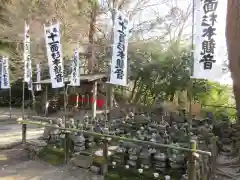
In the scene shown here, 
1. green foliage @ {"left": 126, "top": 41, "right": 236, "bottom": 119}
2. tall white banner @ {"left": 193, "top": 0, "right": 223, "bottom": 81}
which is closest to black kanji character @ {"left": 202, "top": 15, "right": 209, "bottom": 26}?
tall white banner @ {"left": 193, "top": 0, "right": 223, "bottom": 81}

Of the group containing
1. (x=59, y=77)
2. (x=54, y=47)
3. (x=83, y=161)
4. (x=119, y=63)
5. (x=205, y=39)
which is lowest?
(x=83, y=161)

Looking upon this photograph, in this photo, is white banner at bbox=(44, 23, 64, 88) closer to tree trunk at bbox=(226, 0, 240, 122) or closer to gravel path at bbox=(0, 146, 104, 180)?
gravel path at bbox=(0, 146, 104, 180)

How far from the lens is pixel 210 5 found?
576 cm

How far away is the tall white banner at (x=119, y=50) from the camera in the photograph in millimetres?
7562

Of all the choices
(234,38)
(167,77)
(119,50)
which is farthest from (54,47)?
(167,77)

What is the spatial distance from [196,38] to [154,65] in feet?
37.0

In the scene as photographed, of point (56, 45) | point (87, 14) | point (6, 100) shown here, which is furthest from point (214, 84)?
point (6, 100)

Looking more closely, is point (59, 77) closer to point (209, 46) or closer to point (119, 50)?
point (119, 50)

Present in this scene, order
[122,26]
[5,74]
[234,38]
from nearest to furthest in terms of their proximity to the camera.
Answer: [234,38] < [122,26] < [5,74]

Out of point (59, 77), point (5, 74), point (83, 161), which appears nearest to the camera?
point (83, 161)

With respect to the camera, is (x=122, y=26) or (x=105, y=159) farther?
(x=122, y=26)

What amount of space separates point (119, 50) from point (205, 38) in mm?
2605

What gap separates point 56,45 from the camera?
Answer: 8250 mm

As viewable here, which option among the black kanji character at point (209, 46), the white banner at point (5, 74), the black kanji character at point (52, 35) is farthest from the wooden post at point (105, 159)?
the white banner at point (5, 74)
